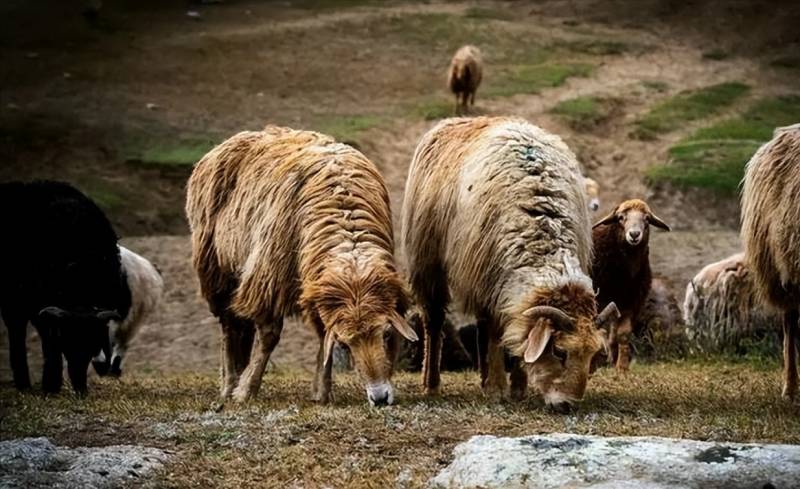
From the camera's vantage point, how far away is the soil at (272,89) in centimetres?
1463

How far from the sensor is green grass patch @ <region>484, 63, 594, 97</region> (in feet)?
64.6

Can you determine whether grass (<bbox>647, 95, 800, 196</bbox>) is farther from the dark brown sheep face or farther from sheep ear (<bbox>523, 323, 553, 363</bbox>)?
sheep ear (<bbox>523, 323, 553, 363</bbox>)

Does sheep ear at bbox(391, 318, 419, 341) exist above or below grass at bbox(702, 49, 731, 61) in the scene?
below

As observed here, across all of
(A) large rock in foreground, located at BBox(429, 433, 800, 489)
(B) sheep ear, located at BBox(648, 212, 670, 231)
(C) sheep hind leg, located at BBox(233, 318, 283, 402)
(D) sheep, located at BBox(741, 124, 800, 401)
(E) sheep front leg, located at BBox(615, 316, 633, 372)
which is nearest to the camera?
(A) large rock in foreground, located at BBox(429, 433, 800, 489)

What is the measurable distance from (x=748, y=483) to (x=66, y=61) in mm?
16034

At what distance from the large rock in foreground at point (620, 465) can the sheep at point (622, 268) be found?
5.38 meters

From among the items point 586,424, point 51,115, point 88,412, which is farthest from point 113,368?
point 51,115

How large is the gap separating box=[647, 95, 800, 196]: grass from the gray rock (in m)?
6.86

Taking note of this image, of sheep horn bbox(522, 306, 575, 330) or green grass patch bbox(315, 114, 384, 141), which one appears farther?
green grass patch bbox(315, 114, 384, 141)

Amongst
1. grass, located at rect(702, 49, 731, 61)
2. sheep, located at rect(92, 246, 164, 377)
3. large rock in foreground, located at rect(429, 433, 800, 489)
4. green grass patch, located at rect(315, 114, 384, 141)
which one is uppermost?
grass, located at rect(702, 49, 731, 61)

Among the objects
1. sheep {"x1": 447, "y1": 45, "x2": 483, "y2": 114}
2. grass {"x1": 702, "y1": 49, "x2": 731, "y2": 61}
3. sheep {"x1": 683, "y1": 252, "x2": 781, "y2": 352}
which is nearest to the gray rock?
sheep {"x1": 683, "y1": 252, "x2": 781, "y2": 352}

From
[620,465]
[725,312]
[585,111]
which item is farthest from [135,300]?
[585,111]

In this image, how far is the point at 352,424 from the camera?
764 cm

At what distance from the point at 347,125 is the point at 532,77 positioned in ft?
11.8
